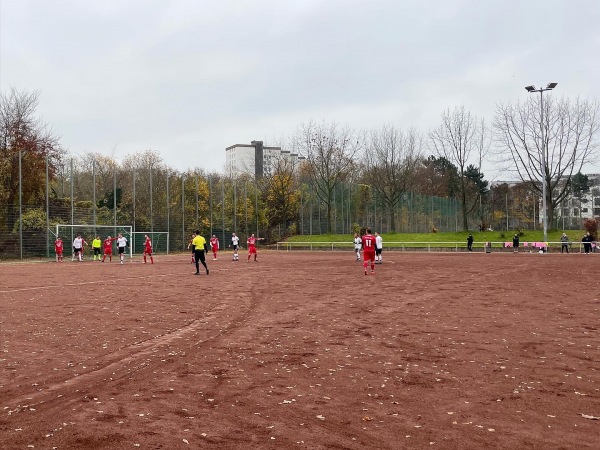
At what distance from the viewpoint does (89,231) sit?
45.6 m

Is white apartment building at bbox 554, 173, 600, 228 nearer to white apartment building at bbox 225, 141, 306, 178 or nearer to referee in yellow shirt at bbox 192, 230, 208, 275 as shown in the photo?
white apartment building at bbox 225, 141, 306, 178

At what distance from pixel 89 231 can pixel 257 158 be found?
7653 cm

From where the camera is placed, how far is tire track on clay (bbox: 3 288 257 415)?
21.5ft

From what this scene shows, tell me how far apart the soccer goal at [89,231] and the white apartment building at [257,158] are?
82.0 ft

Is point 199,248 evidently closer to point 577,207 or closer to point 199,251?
point 199,251

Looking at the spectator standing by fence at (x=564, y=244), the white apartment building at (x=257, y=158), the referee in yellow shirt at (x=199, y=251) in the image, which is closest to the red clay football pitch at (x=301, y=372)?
the referee in yellow shirt at (x=199, y=251)

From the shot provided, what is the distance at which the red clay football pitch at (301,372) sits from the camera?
215 inches

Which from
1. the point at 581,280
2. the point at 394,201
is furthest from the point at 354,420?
the point at 394,201

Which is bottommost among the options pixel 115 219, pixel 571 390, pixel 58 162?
pixel 571 390

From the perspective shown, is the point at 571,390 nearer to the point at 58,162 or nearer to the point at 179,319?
the point at 179,319

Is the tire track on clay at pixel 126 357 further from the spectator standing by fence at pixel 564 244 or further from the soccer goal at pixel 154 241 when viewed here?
the spectator standing by fence at pixel 564 244

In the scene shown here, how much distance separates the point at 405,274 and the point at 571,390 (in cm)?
1736

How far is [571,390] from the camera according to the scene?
6.80m

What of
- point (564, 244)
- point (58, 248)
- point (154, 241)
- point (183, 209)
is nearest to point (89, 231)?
point (58, 248)
